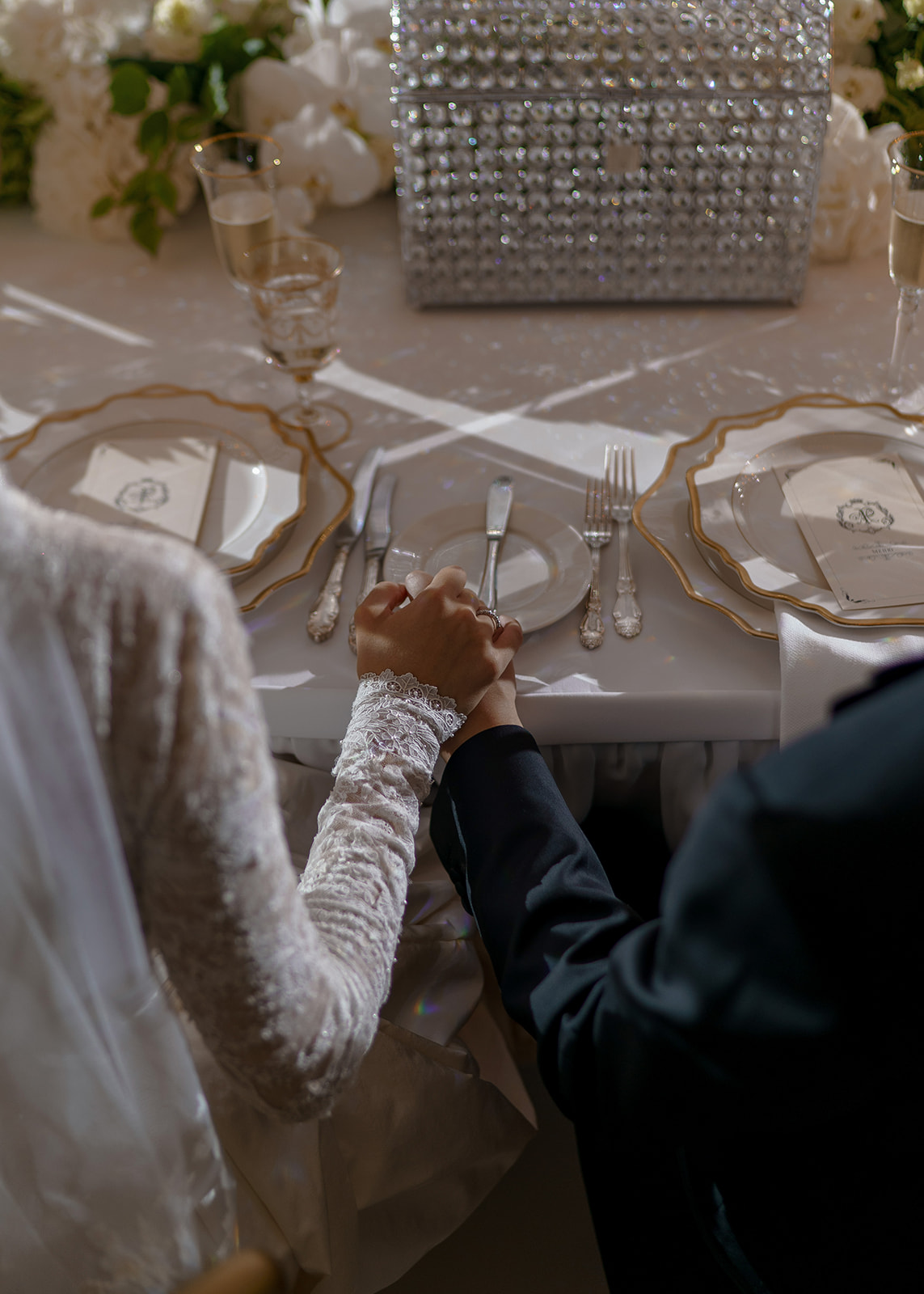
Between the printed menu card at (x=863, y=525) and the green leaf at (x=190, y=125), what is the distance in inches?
42.3

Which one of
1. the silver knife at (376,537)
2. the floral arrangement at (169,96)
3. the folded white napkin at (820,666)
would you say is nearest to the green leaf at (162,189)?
the floral arrangement at (169,96)

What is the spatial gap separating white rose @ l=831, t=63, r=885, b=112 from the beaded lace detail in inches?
56.4

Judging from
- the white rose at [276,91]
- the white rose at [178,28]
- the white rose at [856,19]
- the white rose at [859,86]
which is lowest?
the white rose at [859,86]

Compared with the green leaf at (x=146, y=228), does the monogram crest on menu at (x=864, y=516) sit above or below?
below

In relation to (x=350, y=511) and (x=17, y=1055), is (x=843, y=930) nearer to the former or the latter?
(x=17, y=1055)

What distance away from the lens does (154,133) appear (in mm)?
1532

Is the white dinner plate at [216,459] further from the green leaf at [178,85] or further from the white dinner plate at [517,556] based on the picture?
the green leaf at [178,85]

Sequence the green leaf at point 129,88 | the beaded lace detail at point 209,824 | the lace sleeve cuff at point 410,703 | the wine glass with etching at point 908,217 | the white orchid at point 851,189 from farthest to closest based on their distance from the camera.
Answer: the green leaf at point 129,88 → the white orchid at point 851,189 → the wine glass with etching at point 908,217 → the lace sleeve cuff at point 410,703 → the beaded lace detail at point 209,824

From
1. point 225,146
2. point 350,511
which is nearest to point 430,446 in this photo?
point 350,511

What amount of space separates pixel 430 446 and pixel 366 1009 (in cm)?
70

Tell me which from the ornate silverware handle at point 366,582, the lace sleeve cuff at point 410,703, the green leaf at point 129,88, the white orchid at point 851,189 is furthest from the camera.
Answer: the green leaf at point 129,88

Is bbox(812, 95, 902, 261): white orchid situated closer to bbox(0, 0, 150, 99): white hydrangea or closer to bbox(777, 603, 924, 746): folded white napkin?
bbox(777, 603, 924, 746): folded white napkin

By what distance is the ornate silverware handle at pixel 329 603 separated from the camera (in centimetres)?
97

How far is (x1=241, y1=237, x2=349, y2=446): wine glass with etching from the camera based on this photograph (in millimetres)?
1144
